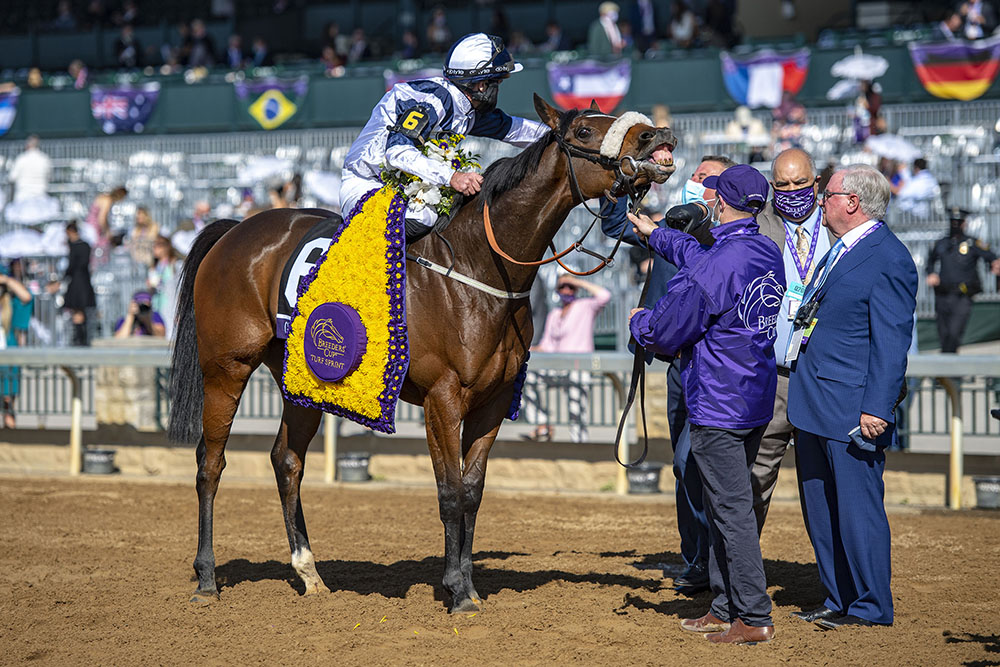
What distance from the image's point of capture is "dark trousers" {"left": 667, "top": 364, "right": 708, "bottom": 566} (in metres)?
5.69

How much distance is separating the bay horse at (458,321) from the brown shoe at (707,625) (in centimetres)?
102

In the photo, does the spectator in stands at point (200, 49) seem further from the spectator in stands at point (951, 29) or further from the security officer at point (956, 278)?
the security officer at point (956, 278)

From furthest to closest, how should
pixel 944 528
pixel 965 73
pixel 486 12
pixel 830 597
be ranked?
pixel 486 12 < pixel 965 73 < pixel 944 528 < pixel 830 597

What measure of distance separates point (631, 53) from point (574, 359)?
32.4 ft

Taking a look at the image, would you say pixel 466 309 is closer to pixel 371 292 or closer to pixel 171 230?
pixel 371 292

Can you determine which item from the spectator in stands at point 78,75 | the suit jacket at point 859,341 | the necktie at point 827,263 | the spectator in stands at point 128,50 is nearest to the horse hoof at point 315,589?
the suit jacket at point 859,341

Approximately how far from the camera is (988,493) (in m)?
7.93

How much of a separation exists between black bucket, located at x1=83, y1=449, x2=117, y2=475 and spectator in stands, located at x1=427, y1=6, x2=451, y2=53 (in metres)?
12.9

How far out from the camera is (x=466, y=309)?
5.38 meters

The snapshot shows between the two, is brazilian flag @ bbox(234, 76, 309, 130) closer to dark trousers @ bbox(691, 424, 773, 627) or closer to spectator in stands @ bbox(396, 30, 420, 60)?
spectator in stands @ bbox(396, 30, 420, 60)

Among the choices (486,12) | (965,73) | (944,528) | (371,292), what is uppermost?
(486,12)

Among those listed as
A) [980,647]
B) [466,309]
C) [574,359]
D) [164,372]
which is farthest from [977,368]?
[164,372]

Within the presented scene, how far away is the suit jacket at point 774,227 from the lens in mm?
5758

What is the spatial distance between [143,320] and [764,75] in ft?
30.3
